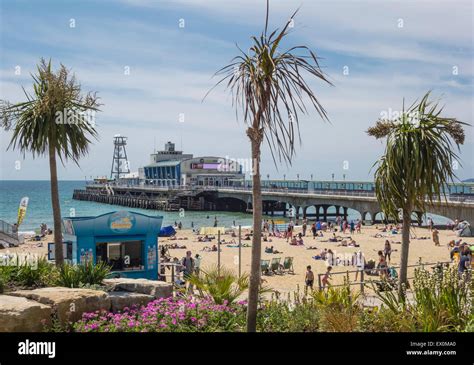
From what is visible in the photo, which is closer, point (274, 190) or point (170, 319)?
point (170, 319)

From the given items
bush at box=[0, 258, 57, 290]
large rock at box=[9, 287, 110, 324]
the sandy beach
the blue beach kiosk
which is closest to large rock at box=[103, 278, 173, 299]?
large rock at box=[9, 287, 110, 324]

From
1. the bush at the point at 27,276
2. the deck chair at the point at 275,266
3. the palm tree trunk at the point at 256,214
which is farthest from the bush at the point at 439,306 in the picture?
the deck chair at the point at 275,266

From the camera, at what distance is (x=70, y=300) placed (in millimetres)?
7742

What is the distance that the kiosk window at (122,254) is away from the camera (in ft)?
46.6

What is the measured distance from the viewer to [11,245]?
34.1 meters

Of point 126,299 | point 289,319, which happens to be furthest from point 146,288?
point 289,319

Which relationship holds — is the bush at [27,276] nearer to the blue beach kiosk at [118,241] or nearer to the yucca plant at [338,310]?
the blue beach kiosk at [118,241]

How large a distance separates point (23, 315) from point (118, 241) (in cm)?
690

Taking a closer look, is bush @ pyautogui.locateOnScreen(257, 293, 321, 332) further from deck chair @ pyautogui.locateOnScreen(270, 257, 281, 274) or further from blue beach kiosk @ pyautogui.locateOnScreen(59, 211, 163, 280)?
deck chair @ pyautogui.locateOnScreen(270, 257, 281, 274)

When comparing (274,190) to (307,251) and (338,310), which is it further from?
(338,310)

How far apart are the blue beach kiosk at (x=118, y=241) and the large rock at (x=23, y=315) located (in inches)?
→ 225

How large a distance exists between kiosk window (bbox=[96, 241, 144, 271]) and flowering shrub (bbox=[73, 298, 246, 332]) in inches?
238
